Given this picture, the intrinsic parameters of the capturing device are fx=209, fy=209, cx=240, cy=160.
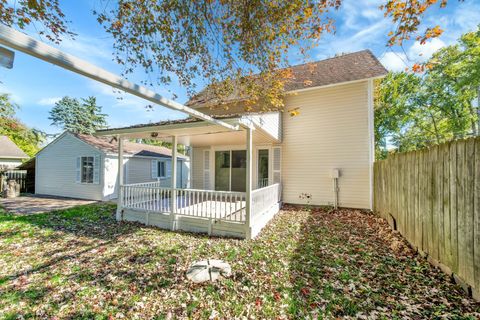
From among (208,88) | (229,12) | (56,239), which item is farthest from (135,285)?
(229,12)

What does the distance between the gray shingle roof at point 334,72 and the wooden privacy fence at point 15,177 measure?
12842 mm

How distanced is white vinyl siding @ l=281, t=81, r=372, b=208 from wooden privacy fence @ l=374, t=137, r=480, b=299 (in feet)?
10.2

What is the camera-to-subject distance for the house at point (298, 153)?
22.9 ft

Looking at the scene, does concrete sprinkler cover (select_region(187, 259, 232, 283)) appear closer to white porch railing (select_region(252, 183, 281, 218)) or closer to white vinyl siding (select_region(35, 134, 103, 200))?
white porch railing (select_region(252, 183, 281, 218))

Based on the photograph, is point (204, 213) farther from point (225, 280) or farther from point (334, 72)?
point (334, 72)

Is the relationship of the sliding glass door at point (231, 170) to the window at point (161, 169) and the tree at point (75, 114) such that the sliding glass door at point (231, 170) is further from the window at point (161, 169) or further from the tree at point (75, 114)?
the tree at point (75, 114)

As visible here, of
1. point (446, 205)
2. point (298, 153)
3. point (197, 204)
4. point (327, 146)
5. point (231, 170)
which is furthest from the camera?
point (231, 170)

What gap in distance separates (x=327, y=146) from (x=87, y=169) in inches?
522

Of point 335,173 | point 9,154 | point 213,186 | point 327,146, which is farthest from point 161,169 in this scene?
point 9,154

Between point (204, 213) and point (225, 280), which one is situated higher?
point (204, 213)

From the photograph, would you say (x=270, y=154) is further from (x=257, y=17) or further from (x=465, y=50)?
(x=465, y=50)

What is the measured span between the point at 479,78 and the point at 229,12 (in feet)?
62.1

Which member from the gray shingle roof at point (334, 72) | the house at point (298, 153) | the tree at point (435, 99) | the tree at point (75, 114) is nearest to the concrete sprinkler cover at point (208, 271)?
the house at point (298, 153)

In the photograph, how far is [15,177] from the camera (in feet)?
45.6
